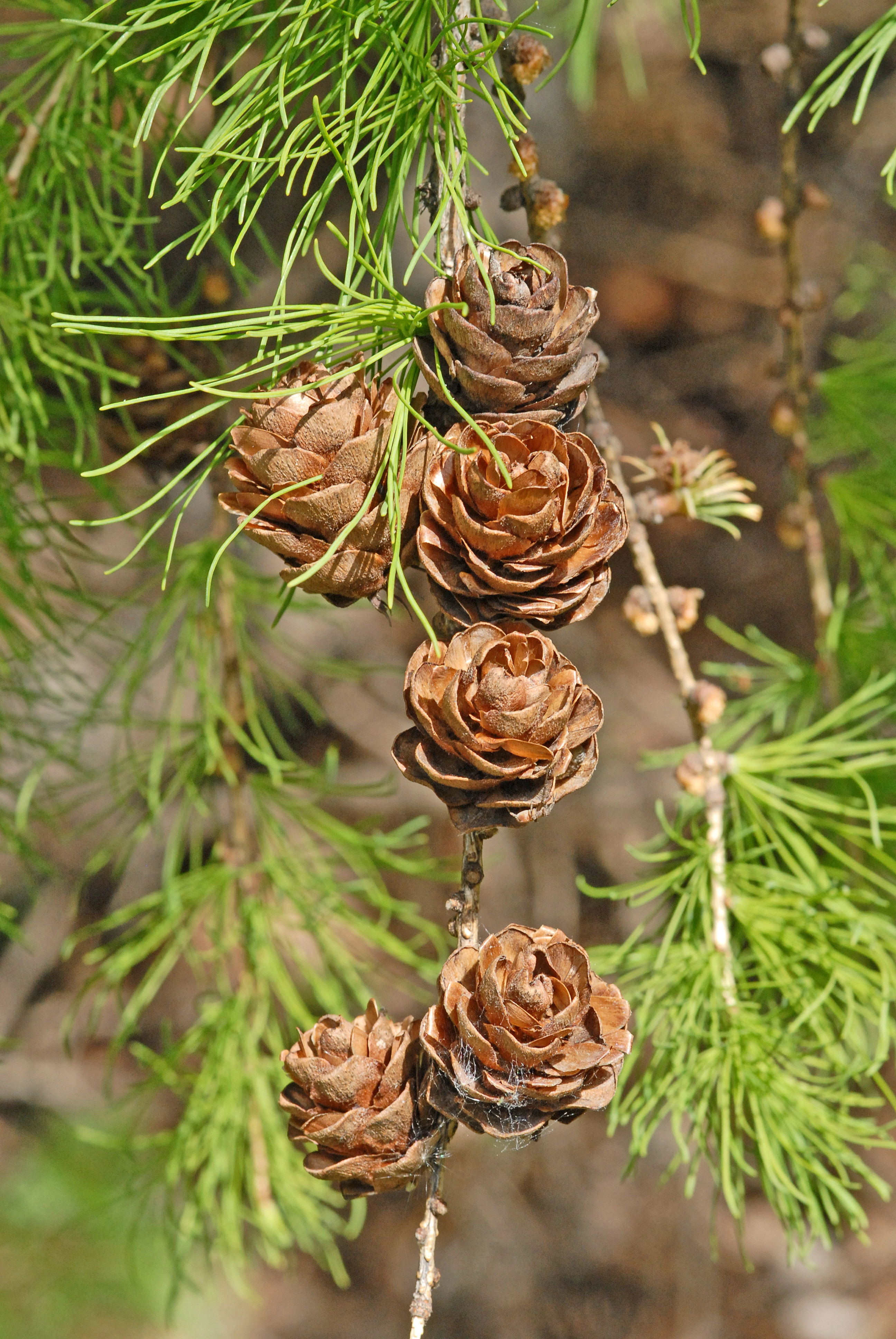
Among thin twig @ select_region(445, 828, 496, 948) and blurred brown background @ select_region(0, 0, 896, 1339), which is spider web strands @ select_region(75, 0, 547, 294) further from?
blurred brown background @ select_region(0, 0, 896, 1339)

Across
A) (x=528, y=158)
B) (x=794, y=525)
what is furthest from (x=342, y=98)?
(x=794, y=525)

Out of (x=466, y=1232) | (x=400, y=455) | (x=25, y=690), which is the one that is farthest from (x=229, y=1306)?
(x=400, y=455)

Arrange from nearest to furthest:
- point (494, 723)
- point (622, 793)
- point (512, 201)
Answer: point (494, 723) → point (512, 201) → point (622, 793)

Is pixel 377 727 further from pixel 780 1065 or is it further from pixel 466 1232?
pixel 780 1065

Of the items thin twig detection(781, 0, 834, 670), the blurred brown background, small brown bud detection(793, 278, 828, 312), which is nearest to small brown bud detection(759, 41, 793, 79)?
thin twig detection(781, 0, 834, 670)

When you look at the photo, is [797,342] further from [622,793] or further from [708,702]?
[622,793]
